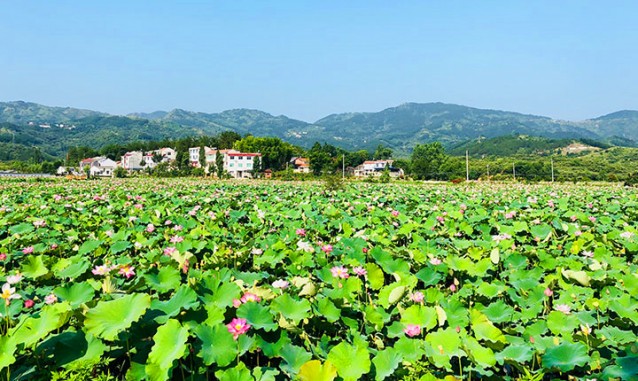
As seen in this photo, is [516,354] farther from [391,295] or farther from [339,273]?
[339,273]

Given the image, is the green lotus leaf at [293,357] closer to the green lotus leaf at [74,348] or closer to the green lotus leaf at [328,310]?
the green lotus leaf at [328,310]

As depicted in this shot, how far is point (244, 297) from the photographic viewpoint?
2.28m

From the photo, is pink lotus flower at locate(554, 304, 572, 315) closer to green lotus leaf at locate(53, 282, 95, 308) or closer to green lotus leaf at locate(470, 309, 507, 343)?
green lotus leaf at locate(470, 309, 507, 343)

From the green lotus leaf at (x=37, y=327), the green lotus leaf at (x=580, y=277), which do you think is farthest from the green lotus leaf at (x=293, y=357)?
the green lotus leaf at (x=580, y=277)

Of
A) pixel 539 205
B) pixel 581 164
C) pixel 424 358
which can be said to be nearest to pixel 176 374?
pixel 424 358

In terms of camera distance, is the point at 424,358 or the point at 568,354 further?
the point at 424,358

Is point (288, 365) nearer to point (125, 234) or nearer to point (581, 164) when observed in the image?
point (125, 234)

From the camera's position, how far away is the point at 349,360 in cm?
170

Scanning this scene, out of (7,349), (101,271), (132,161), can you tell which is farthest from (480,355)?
(132,161)

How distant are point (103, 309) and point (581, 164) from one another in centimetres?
8555

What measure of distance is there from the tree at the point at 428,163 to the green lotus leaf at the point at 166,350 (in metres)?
59.0

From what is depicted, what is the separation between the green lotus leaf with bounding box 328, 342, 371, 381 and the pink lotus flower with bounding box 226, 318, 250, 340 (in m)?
0.42

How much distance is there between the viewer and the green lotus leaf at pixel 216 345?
1.69 m

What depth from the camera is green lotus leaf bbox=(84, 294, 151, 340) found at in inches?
67.4
